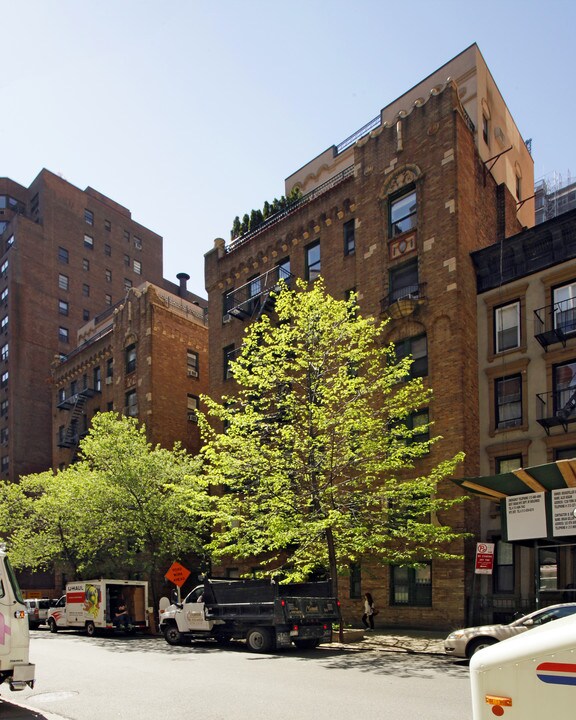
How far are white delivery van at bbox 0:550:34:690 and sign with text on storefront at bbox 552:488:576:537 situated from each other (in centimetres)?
1283

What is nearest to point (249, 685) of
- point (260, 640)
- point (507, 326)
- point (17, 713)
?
point (17, 713)

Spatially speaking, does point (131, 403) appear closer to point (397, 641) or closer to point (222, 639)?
point (222, 639)

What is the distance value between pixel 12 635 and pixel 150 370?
103 ft

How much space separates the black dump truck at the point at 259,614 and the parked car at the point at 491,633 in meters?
4.48

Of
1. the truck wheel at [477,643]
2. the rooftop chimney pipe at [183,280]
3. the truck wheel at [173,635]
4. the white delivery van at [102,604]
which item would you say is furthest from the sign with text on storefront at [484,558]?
the rooftop chimney pipe at [183,280]

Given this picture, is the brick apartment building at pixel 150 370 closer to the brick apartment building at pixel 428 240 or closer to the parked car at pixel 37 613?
the brick apartment building at pixel 428 240

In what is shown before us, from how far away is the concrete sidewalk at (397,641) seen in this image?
18375mm

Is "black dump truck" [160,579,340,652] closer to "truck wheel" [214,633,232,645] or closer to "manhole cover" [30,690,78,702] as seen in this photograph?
"truck wheel" [214,633,232,645]

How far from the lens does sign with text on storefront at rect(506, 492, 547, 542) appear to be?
57.9 feet

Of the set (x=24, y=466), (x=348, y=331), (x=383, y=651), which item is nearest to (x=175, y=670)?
(x=383, y=651)

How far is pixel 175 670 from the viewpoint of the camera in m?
14.4

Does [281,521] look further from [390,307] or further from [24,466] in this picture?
[24,466]

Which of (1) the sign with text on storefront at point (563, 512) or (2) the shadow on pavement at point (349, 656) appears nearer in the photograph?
(2) the shadow on pavement at point (349, 656)

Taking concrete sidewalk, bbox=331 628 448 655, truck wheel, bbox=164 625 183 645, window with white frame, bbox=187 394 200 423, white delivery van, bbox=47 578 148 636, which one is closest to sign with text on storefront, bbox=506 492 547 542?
concrete sidewalk, bbox=331 628 448 655
